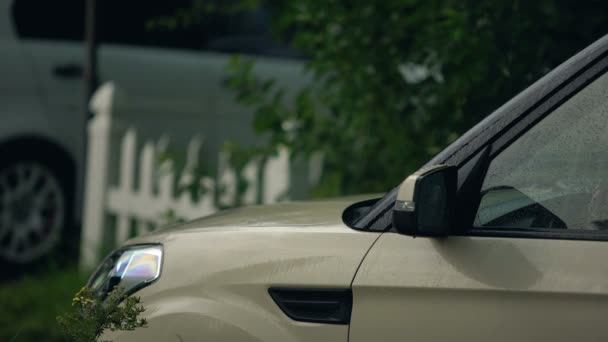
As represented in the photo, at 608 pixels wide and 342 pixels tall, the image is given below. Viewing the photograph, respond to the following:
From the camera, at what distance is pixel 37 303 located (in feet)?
19.8

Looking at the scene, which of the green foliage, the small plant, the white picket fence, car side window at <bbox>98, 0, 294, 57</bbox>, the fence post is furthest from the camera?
car side window at <bbox>98, 0, 294, 57</bbox>

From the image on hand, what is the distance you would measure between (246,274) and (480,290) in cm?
52

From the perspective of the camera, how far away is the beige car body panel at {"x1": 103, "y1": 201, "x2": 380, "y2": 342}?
89.7 inches

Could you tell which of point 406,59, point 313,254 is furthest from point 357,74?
point 313,254

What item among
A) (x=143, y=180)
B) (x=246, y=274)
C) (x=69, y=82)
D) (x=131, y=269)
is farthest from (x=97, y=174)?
(x=246, y=274)

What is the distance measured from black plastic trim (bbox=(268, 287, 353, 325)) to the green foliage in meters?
2.05

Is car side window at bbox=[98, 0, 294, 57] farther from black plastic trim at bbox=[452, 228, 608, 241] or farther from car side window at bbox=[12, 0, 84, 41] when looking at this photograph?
black plastic trim at bbox=[452, 228, 608, 241]

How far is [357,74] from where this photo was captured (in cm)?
479

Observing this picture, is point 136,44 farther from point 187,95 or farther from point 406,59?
point 406,59

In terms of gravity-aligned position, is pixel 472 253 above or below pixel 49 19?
above

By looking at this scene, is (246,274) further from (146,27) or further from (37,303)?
(146,27)

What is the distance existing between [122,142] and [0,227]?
2.87ft

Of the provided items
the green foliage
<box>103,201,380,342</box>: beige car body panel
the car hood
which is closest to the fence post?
the green foliage

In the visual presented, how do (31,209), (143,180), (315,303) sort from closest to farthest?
(315,303) → (143,180) → (31,209)
